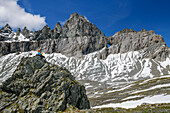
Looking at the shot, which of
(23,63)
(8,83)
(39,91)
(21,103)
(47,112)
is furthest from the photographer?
(23,63)

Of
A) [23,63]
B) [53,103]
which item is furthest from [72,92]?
[23,63]

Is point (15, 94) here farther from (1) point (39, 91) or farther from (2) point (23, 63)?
(2) point (23, 63)

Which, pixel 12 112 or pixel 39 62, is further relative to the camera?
pixel 39 62

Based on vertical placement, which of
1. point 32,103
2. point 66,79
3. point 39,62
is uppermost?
point 39,62

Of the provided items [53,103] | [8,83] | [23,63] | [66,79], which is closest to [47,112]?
[53,103]

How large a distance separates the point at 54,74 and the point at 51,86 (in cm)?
359

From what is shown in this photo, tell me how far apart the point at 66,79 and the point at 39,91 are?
7.40 meters

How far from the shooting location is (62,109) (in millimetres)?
29641

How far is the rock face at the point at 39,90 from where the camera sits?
3000cm

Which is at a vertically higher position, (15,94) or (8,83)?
(8,83)

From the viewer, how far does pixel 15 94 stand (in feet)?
110

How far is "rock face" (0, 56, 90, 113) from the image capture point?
98.4 ft

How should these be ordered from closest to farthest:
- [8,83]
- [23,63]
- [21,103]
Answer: [21,103], [8,83], [23,63]

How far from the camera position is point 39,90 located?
33.1 m
